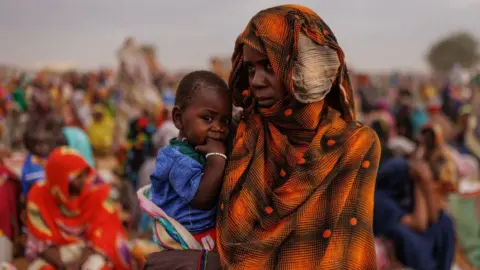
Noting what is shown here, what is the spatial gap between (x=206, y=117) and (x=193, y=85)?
137mm

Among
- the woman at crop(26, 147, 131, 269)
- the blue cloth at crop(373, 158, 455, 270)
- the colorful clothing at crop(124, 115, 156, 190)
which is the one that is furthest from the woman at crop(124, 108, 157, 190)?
the blue cloth at crop(373, 158, 455, 270)

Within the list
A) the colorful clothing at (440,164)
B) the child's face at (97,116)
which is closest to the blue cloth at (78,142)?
the colorful clothing at (440,164)

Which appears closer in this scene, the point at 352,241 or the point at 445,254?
the point at 352,241

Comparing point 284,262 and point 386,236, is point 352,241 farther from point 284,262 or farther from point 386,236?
point 386,236

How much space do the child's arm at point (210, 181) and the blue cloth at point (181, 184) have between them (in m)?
0.02

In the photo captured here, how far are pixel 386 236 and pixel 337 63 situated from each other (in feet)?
9.78

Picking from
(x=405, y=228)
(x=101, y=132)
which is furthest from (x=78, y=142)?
(x=101, y=132)

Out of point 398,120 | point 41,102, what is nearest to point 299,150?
point 41,102

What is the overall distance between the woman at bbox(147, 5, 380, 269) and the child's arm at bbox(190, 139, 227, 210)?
0.04m

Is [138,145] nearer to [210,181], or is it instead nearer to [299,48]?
[210,181]

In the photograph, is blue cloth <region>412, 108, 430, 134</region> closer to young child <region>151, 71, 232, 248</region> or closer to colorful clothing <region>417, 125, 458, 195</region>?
colorful clothing <region>417, 125, 458, 195</region>

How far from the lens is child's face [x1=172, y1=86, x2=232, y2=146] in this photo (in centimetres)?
181

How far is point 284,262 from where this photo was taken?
1.72 meters

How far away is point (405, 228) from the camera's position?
427cm
